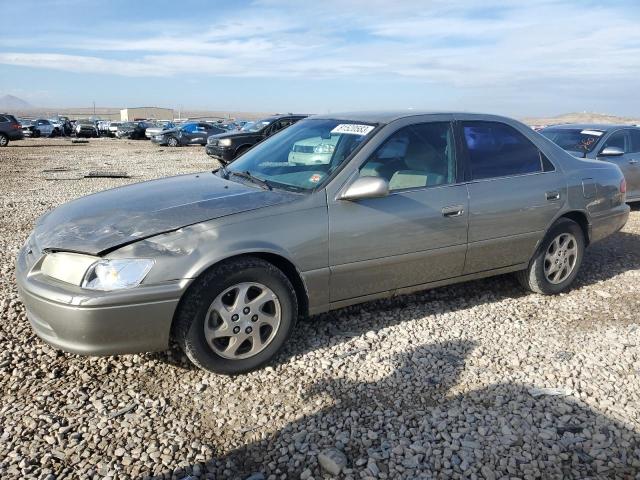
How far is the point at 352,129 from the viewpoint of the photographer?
405 centimetres

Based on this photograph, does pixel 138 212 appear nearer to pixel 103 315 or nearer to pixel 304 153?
pixel 103 315

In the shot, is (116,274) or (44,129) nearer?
Answer: (116,274)

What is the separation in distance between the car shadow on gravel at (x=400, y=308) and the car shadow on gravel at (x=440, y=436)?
0.61 metres

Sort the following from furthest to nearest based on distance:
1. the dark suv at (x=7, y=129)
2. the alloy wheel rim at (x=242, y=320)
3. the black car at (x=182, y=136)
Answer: the black car at (x=182, y=136) → the dark suv at (x=7, y=129) → the alloy wheel rim at (x=242, y=320)

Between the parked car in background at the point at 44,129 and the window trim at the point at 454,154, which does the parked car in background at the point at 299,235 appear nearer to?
the window trim at the point at 454,154

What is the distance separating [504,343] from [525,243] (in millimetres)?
1048

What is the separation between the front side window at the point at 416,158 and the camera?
153 inches

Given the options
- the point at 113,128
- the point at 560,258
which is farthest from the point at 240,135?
the point at 113,128

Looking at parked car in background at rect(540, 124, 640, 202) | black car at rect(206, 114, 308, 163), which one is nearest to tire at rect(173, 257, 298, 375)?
parked car in background at rect(540, 124, 640, 202)

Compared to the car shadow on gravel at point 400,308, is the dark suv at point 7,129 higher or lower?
higher

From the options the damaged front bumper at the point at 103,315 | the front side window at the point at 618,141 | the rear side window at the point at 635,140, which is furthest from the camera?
the rear side window at the point at 635,140

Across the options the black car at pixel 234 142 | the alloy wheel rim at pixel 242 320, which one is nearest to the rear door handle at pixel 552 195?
the alloy wheel rim at pixel 242 320

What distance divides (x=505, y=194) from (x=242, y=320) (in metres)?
2.39

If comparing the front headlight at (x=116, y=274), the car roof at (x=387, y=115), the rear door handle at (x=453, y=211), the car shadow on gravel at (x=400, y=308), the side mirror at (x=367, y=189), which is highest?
the car roof at (x=387, y=115)
